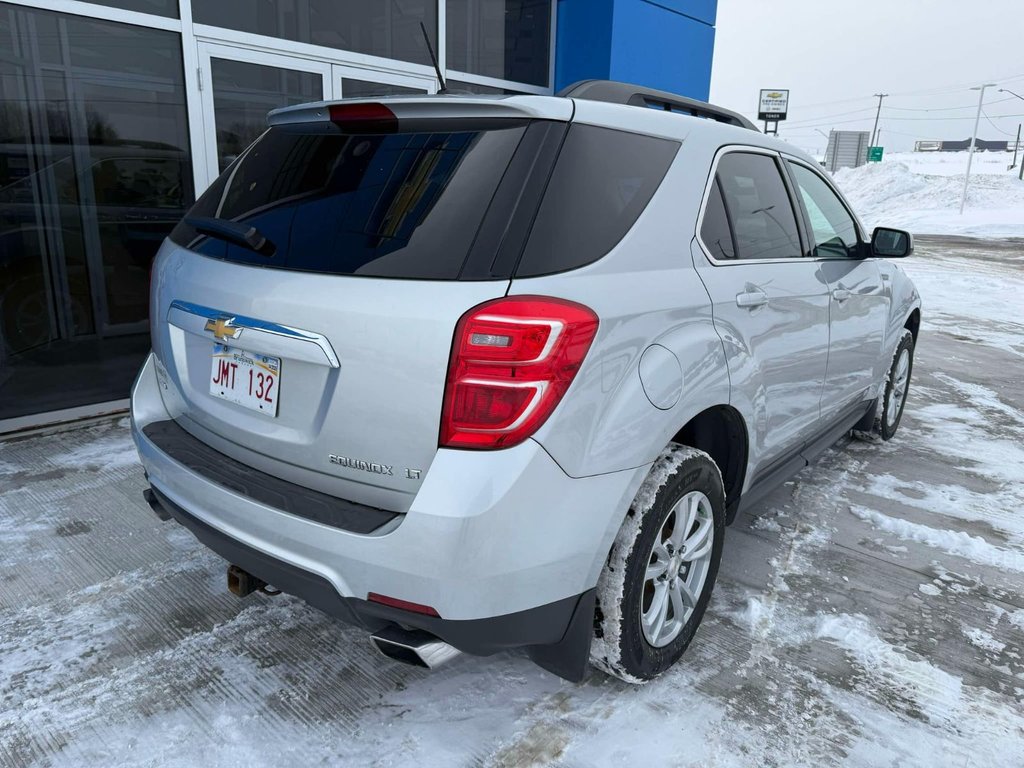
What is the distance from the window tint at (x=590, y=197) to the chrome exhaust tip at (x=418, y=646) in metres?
0.93

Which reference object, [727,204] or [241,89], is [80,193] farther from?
[727,204]

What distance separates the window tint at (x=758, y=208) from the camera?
2.64m

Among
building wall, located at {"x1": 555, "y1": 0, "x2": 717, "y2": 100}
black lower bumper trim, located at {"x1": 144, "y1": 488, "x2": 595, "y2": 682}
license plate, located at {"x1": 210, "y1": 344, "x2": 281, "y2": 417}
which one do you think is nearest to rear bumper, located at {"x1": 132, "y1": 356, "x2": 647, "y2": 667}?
black lower bumper trim, located at {"x1": 144, "y1": 488, "x2": 595, "y2": 682}

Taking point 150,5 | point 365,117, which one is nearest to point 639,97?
point 365,117

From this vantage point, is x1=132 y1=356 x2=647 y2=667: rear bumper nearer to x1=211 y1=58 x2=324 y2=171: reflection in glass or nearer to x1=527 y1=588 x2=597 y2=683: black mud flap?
x1=527 y1=588 x2=597 y2=683: black mud flap

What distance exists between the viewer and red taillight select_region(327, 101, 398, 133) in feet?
6.77

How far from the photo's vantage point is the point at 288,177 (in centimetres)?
222

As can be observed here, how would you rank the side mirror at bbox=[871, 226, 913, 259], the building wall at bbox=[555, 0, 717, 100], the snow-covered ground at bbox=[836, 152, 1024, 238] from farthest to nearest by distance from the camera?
1. the snow-covered ground at bbox=[836, 152, 1024, 238]
2. the building wall at bbox=[555, 0, 717, 100]
3. the side mirror at bbox=[871, 226, 913, 259]

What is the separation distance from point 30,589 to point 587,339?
8.15ft

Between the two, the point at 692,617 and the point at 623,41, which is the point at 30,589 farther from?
the point at 623,41

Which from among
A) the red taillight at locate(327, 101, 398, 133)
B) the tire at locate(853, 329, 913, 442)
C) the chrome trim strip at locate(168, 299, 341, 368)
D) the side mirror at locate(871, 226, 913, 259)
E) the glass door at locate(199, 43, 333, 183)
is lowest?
the tire at locate(853, 329, 913, 442)

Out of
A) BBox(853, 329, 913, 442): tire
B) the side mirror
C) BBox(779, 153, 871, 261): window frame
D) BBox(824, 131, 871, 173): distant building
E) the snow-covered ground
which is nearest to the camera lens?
BBox(779, 153, 871, 261): window frame

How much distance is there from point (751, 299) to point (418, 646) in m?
1.60

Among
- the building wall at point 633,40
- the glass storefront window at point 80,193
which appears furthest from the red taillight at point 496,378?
the building wall at point 633,40
